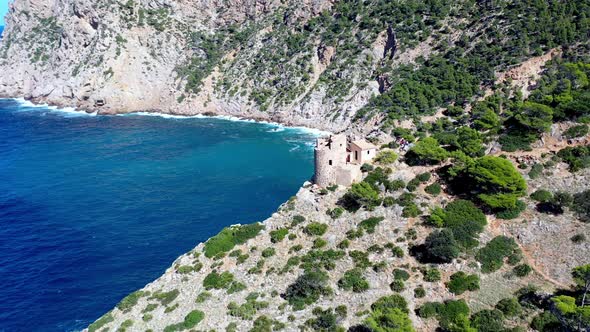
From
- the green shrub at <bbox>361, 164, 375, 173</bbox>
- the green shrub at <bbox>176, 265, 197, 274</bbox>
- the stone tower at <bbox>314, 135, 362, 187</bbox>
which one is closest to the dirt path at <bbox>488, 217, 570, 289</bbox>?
the green shrub at <bbox>361, 164, 375, 173</bbox>

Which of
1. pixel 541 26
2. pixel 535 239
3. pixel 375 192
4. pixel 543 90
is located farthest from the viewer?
pixel 541 26

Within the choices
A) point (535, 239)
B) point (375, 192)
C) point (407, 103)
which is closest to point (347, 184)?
point (375, 192)

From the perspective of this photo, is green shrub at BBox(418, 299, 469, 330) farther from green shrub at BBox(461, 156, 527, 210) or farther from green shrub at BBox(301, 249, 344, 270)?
green shrub at BBox(461, 156, 527, 210)

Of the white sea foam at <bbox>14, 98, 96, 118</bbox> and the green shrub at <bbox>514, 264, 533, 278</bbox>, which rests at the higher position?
the white sea foam at <bbox>14, 98, 96, 118</bbox>

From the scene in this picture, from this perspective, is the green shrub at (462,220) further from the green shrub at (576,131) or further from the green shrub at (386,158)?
the green shrub at (576,131)

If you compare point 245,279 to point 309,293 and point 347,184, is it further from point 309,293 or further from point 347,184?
point 347,184

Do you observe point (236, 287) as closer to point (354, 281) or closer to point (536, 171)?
point (354, 281)
